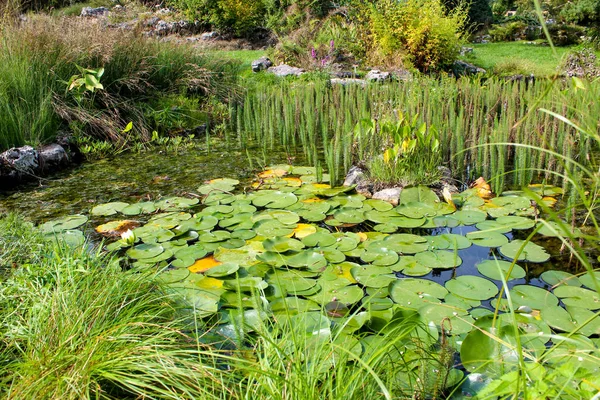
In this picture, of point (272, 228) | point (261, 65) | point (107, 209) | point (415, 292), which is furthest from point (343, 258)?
point (261, 65)

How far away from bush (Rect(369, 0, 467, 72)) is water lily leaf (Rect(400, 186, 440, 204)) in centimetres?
679

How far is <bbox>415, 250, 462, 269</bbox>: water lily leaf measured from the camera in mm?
2709

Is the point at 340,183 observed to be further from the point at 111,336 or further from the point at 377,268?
the point at 111,336

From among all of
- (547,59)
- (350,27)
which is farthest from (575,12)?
(350,27)

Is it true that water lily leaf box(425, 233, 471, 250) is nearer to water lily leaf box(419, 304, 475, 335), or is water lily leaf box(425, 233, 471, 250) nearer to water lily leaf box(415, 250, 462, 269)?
water lily leaf box(415, 250, 462, 269)

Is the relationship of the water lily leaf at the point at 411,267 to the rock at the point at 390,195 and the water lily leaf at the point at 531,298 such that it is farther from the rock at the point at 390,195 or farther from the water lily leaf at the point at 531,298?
the rock at the point at 390,195

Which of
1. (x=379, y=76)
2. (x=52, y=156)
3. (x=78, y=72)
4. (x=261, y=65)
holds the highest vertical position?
(x=78, y=72)

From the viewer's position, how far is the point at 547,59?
12656 millimetres

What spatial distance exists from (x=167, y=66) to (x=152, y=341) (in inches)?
223

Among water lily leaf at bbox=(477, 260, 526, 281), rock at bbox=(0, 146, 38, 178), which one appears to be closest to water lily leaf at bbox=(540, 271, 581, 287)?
water lily leaf at bbox=(477, 260, 526, 281)

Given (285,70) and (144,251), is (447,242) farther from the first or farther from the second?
(285,70)

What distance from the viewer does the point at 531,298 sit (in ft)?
7.72

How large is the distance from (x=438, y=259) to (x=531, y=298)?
1.80 ft

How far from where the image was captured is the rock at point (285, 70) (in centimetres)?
980
